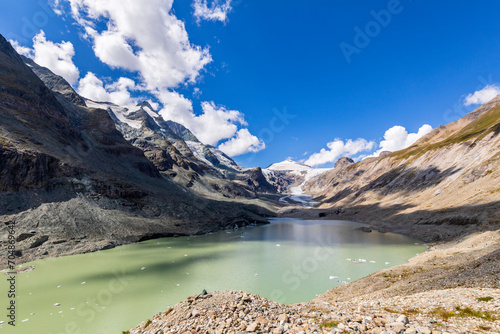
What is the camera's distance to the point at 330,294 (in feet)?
72.0

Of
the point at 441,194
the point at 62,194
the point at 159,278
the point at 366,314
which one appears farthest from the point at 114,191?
the point at 441,194

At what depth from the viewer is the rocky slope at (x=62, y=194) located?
46.7m

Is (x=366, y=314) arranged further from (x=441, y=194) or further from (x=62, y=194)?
(x=441, y=194)

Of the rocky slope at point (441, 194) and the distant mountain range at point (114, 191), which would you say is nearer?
the distant mountain range at point (114, 191)

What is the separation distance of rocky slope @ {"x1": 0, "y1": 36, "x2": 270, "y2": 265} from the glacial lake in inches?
310

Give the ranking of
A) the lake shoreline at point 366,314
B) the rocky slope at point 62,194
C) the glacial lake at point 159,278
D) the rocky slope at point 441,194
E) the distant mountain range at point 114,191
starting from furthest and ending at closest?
the rocky slope at point 441,194 → the distant mountain range at point 114,191 → the rocky slope at point 62,194 → the glacial lake at point 159,278 → the lake shoreline at point 366,314

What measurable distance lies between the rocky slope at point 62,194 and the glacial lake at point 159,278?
7.88m

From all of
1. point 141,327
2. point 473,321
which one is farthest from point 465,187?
point 141,327

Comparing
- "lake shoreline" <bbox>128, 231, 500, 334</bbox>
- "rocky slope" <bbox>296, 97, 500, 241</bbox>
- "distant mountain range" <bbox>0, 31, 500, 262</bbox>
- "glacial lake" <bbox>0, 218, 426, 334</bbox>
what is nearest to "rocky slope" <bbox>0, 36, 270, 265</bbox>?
"distant mountain range" <bbox>0, 31, 500, 262</bbox>

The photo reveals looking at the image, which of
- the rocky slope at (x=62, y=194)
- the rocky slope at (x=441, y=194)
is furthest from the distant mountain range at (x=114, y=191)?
the rocky slope at (x=441, y=194)

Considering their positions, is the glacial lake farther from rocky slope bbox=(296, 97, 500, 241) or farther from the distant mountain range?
rocky slope bbox=(296, 97, 500, 241)

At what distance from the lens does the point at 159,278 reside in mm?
29734

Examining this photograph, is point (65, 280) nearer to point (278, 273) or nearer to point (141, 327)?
point (141, 327)

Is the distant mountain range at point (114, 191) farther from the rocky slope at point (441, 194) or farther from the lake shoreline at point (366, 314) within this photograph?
the lake shoreline at point (366, 314)
